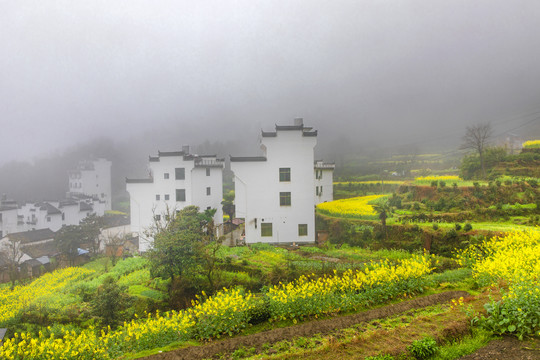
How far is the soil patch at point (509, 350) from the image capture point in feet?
14.4

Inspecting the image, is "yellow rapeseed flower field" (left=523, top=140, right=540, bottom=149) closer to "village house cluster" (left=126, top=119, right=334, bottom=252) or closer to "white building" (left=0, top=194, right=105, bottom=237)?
"village house cluster" (left=126, top=119, right=334, bottom=252)

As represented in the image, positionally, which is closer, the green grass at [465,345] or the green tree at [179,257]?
the green grass at [465,345]

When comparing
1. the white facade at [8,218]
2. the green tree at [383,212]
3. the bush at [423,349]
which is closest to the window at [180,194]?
the green tree at [383,212]

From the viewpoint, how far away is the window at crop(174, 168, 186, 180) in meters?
21.4

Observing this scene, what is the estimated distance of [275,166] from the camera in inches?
703

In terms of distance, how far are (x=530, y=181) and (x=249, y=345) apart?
17.2 metres

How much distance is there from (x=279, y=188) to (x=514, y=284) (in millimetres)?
12606

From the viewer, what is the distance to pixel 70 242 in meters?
21.6

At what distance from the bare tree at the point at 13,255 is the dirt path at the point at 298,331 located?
18.1 metres

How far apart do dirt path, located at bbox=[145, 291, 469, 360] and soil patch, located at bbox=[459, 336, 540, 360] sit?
2.49 meters

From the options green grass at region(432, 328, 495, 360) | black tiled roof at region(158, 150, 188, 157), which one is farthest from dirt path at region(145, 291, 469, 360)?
black tiled roof at region(158, 150, 188, 157)

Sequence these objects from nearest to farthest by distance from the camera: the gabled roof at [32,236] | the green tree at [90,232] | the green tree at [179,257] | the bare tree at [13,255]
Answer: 1. the green tree at [179,257]
2. the bare tree at [13,255]
3. the green tree at [90,232]
4. the gabled roof at [32,236]

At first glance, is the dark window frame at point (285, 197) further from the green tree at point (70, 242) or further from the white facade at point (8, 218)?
the white facade at point (8, 218)

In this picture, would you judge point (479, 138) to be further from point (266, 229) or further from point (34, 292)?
point (34, 292)
